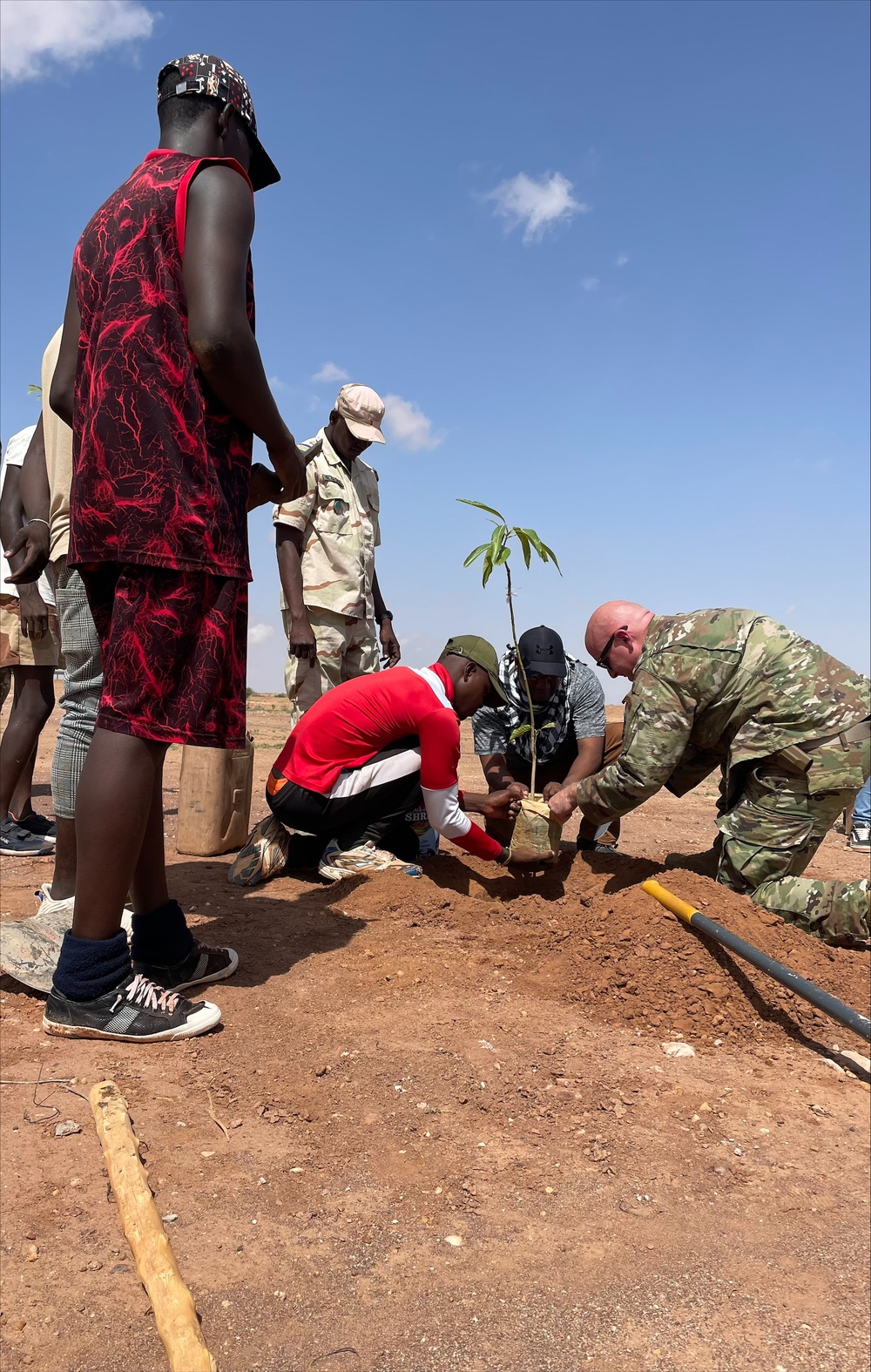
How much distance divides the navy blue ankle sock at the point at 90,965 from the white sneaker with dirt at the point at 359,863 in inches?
72.2

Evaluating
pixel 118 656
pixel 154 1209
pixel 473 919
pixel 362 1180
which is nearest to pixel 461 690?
pixel 473 919

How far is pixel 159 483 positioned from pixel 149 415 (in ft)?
0.52

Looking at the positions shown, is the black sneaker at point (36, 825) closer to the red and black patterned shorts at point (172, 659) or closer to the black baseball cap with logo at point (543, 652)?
the black baseball cap with logo at point (543, 652)

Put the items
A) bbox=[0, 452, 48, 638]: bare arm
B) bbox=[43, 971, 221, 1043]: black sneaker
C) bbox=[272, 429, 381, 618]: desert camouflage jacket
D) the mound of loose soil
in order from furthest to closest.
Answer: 1. bbox=[272, 429, 381, 618]: desert camouflage jacket
2. bbox=[0, 452, 48, 638]: bare arm
3. the mound of loose soil
4. bbox=[43, 971, 221, 1043]: black sneaker

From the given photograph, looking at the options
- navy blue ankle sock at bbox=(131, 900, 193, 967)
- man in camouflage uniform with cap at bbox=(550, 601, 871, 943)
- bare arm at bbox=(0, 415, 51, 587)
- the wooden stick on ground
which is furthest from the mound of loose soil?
bare arm at bbox=(0, 415, 51, 587)

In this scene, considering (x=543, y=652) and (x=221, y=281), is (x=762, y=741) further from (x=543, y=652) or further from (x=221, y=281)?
(x=221, y=281)

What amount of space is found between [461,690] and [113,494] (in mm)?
2003

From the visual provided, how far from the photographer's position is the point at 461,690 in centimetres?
395

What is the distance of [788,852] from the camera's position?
3.62m

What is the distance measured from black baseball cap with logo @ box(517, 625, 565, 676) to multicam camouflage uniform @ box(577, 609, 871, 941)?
0.85 metres

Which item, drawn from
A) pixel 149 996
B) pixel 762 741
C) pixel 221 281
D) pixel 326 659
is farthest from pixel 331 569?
pixel 149 996

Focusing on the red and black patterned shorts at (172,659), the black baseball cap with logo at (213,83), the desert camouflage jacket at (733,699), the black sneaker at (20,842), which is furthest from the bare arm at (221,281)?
the black sneaker at (20,842)

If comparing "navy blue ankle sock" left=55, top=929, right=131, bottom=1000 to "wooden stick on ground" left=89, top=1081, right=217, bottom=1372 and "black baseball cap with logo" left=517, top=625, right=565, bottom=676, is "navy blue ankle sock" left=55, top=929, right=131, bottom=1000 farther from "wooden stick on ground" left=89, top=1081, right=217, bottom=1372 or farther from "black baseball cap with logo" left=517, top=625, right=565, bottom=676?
"black baseball cap with logo" left=517, top=625, right=565, bottom=676

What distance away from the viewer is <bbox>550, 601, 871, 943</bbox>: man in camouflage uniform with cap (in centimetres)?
351
